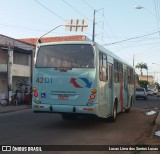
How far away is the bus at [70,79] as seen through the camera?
12125 millimetres

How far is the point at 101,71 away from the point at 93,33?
2741 cm

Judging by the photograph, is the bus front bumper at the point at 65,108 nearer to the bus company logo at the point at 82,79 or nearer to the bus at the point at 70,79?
the bus at the point at 70,79

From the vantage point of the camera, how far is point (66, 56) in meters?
12.6

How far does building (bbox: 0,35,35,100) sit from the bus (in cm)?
2055

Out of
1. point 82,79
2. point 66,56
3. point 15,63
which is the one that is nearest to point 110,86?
point 82,79

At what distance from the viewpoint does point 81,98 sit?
12148mm

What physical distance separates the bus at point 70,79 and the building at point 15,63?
809 inches

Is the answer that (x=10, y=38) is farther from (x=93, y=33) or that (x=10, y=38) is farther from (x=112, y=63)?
(x=112, y=63)

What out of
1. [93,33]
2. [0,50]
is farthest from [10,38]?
[93,33]

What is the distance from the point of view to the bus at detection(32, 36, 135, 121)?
1212 cm

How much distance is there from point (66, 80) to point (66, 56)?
910 mm

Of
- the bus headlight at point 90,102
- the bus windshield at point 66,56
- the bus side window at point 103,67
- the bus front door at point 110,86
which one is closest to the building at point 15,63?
the bus front door at point 110,86

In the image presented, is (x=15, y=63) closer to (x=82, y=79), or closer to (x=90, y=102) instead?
(x=82, y=79)

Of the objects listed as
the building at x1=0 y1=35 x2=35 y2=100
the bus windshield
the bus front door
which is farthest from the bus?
the building at x1=0 y1=35 x2=35 y2=100
